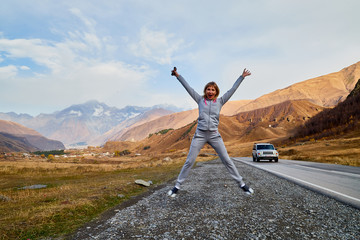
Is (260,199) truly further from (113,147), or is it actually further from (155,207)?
(113,147)

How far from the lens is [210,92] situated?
633cm

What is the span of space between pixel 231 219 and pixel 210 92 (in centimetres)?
313

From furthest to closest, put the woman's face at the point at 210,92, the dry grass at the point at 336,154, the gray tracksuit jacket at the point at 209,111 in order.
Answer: the dry grass at the point at 336,154, the woman's face at the point at 210,92, the gray tracksuit jacket at the point at 209,111

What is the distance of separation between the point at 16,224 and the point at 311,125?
80378 mm

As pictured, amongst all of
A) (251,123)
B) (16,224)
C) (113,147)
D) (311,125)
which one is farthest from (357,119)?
(113,147)

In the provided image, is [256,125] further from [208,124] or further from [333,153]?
[208,124]

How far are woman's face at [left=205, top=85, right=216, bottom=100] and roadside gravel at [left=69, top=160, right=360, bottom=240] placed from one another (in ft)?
9.55

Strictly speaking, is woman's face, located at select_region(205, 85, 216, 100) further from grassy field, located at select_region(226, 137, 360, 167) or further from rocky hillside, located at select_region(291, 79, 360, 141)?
rocky hillside, located at select_region(291, 79, 360, 141)

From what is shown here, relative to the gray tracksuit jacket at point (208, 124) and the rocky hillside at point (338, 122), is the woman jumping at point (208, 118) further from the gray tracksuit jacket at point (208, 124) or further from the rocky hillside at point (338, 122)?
the rocky hillside at point (338, 122)

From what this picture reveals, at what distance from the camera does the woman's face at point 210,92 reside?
6.34m

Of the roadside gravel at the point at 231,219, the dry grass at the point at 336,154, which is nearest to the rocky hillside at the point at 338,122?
the dry grass at the point at 336,154

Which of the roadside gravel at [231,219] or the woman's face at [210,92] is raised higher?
the woman's face at [210,92]

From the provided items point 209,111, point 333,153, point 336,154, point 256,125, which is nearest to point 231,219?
point 209,111

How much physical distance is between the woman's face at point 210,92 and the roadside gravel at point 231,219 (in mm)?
2911
